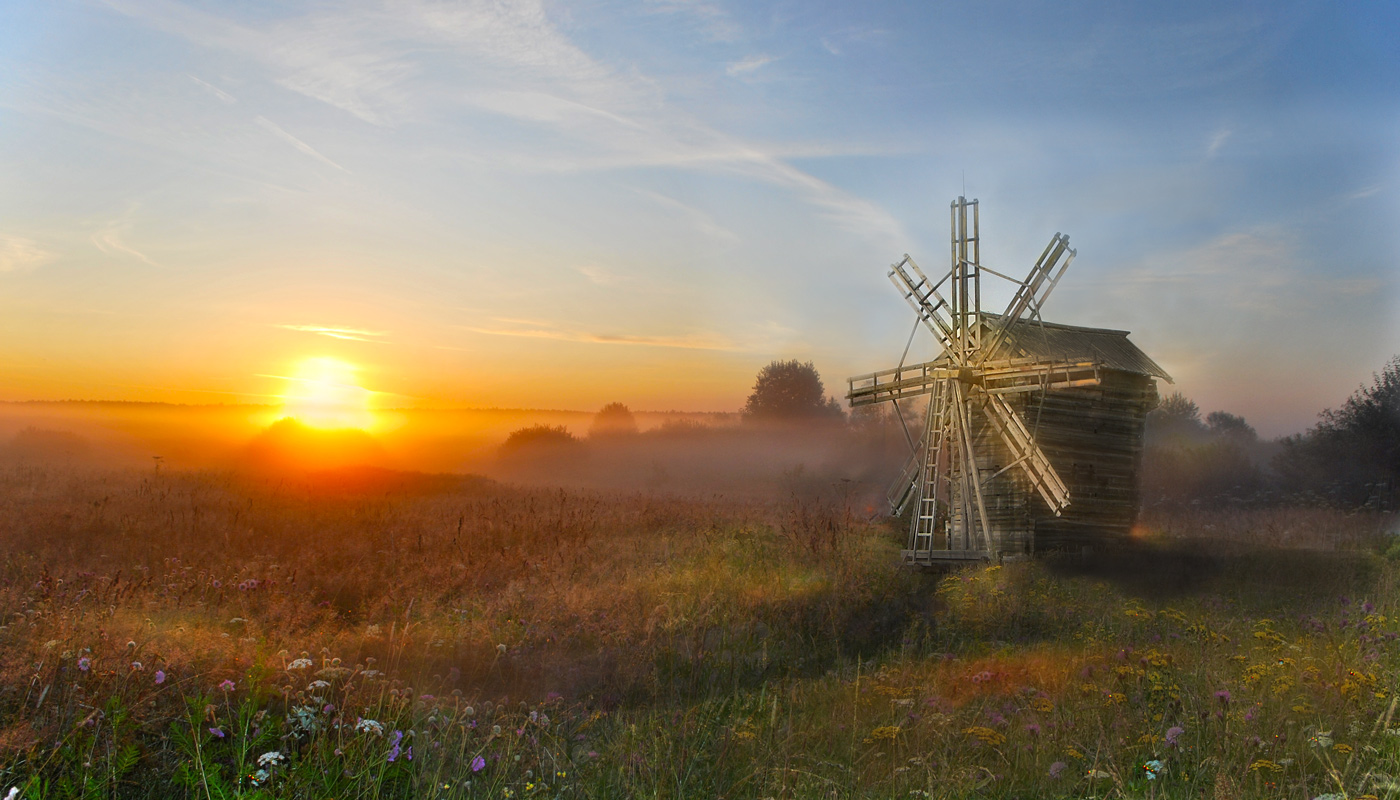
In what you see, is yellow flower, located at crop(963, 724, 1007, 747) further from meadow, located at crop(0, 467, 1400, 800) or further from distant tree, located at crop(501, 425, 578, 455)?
distant tree, located at crop(501, 425, 578, 455)

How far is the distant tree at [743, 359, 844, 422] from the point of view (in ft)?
198

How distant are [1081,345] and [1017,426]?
3.24 meters

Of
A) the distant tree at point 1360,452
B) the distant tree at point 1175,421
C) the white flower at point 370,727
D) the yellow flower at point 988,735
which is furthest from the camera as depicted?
the distant tree at point 1175,421

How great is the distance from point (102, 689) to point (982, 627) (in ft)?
38.0

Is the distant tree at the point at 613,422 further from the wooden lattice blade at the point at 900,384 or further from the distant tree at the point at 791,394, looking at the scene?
the wooden lattice blade at the point at 900,384

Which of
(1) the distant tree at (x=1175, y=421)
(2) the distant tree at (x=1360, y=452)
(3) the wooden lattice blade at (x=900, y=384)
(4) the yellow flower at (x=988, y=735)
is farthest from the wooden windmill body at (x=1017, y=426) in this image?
(1) the distant tree at (x=1175, y=421)

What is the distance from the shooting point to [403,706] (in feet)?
20.4

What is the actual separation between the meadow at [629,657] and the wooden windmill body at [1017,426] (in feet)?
4.80

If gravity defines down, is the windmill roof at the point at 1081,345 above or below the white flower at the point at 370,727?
above

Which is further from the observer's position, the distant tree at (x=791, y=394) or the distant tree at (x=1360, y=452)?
the distant tree at (x=791, y=394)

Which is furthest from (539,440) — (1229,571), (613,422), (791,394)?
(1229,571)

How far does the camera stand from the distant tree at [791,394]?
6050cm

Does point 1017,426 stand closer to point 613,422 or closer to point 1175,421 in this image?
point 613,422

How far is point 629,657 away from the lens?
32.4ft
